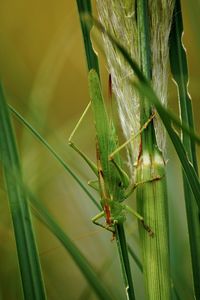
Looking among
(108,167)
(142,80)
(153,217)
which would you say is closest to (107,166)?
(108,167)

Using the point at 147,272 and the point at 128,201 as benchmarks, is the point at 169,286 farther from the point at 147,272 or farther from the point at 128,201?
the point at 128,201

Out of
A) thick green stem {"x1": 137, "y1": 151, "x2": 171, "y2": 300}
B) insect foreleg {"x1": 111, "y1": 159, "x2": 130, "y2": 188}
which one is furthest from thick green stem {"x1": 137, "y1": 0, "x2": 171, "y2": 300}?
insect foreleg {"x1": 111, "y1": 159, "x2": 130, "y2": 188}

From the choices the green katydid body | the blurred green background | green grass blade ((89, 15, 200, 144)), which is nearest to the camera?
green grass blade ((89, 15, 200, 144))

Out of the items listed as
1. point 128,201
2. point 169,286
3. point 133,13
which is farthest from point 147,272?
point 128,201

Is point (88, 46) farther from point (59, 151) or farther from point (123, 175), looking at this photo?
point (59, 151)

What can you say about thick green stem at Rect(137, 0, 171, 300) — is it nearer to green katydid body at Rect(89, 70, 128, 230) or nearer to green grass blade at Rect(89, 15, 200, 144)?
green katydid body at Rect(89, 70, 128, 230)

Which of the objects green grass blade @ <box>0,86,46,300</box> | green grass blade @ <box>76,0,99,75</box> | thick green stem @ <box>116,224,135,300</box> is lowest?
thick green stem @ <box>116,224,135,300</box>
